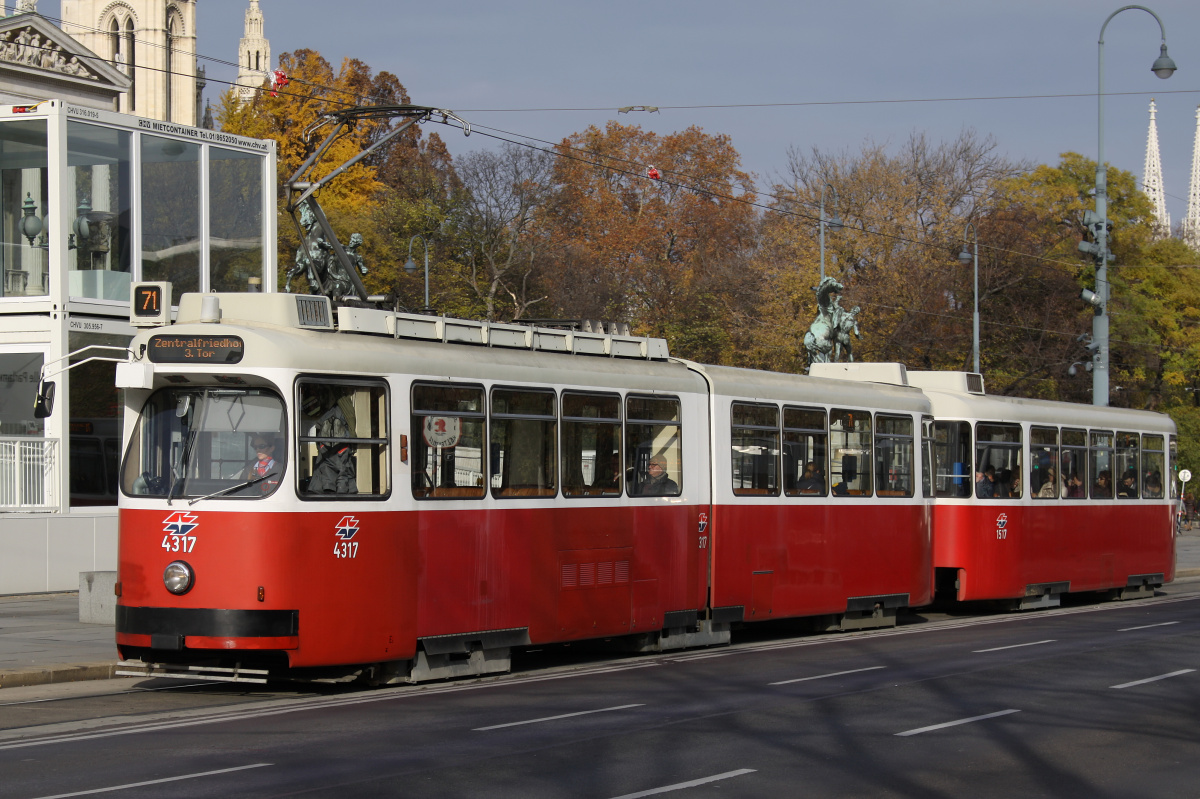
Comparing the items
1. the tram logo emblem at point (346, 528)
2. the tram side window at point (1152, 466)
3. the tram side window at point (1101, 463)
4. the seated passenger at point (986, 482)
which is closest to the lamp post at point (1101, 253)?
the tram side window at point (1152, 466)

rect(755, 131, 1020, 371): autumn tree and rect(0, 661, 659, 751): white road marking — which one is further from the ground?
rect(755, 131, 1020, 371): autumn tree

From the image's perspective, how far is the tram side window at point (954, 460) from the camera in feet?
68.2

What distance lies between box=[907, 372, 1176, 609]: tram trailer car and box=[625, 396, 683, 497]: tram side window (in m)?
6.26

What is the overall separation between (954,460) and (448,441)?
1032 centimetres

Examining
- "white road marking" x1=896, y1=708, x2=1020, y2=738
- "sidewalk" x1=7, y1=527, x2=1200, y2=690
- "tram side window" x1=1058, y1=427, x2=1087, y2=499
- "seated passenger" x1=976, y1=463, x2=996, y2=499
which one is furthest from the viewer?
"tram side window" x1=1058, y1=427, x2=1087, y2=499

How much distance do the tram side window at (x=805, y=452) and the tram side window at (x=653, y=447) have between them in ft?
6.78

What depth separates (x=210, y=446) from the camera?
11547 mm

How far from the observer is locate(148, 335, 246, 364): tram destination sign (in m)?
11.5

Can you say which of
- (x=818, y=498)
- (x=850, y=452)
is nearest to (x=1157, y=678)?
(x=818, y=498)

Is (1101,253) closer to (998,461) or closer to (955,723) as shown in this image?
(998,461)

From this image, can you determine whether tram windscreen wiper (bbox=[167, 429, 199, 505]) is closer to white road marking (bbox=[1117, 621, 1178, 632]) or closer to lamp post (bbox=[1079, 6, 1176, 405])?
white road marking (bbox=[1117, 621, 1178, 632])

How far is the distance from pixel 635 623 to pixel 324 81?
5556 centimetres

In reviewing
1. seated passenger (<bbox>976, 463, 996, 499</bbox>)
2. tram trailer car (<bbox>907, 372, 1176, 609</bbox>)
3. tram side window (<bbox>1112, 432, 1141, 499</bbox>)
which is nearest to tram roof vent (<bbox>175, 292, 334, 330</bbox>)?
tram trailer car (<bbox>907, 372, 1176, 609</bbox>)

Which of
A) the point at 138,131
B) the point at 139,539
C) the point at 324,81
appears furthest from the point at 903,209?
the point at 139,539
